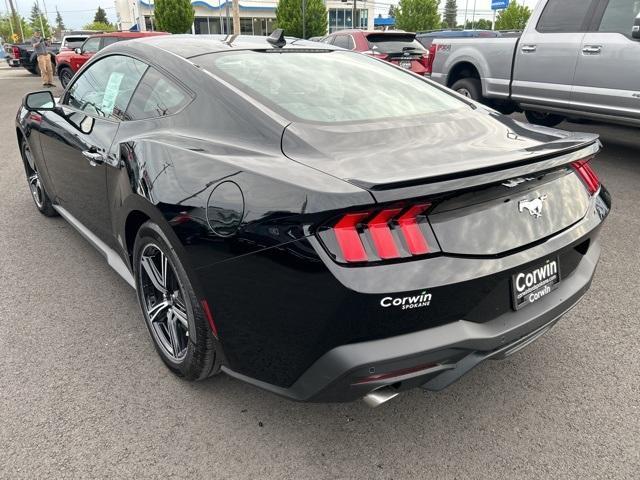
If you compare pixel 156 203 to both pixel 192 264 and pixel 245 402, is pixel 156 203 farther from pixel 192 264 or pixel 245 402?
pixel 245 402

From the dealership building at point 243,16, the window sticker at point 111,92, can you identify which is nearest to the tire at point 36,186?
the window sticker at point 111,92

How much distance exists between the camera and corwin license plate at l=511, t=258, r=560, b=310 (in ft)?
6.45

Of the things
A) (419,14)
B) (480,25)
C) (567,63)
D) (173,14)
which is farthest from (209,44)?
(480,25)

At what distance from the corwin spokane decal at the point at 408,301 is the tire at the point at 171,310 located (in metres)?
0.81

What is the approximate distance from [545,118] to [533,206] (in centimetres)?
715

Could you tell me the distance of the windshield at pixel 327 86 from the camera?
2416mm

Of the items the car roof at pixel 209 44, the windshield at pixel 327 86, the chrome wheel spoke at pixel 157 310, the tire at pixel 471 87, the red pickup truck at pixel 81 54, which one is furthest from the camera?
the red pickup truck at pixel 81 54

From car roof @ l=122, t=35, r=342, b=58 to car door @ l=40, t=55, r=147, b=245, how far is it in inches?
6.9

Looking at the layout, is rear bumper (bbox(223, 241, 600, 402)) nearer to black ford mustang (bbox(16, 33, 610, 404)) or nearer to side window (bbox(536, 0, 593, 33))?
black ford mustang (bbox(16, 33, 610, 404))

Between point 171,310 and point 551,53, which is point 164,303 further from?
point 551,53

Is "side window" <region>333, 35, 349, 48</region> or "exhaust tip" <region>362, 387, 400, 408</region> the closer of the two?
"exhaust tip" <region>362, 387, 400, 408</region>

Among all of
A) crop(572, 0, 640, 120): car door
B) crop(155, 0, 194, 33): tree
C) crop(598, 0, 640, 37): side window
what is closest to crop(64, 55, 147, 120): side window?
crop(572, 0, 640, 120): car door

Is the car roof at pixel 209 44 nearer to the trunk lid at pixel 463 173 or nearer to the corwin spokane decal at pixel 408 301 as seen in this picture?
the trunk lid at pixel 463 173

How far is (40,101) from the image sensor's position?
394 cm
